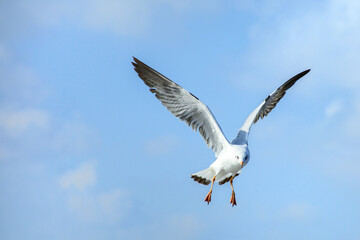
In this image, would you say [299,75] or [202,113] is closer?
[202,113]

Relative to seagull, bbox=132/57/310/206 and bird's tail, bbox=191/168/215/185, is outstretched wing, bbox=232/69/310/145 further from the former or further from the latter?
bird's tail, bbox=191/168/215/185

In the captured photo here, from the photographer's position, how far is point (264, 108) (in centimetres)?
1789

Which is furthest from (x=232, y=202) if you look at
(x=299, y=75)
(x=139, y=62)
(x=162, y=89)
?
(x=299, y=75)

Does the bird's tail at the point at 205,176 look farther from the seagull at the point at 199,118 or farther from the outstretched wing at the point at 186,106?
the outstretched wing at the point at 186,106

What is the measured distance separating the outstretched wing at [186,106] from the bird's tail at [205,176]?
0.61m

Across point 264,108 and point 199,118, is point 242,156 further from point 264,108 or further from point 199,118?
point 264,108

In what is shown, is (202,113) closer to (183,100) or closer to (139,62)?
(183,100)

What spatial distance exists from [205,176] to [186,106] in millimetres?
2250

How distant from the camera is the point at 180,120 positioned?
16.0 metres

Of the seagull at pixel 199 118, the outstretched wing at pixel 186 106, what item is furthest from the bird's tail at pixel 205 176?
the outstretched wing at pixel 186 106

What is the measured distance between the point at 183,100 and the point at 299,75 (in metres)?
6.10

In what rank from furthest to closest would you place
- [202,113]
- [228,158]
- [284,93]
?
1. [284,93]
2. [202,113]
3. [228,158]

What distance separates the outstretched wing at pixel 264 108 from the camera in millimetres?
16234

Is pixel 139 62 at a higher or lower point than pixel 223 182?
higher
